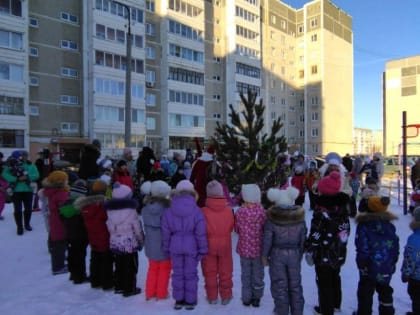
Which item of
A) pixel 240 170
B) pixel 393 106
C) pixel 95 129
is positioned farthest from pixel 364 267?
pixel 393 106

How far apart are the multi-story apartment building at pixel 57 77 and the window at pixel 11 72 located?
169 cm

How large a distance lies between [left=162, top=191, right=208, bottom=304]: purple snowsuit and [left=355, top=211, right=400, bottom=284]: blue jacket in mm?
1767

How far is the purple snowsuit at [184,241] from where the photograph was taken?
4320mm

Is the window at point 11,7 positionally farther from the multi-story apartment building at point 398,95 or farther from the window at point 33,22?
the multi-story apartment building at point 398,95

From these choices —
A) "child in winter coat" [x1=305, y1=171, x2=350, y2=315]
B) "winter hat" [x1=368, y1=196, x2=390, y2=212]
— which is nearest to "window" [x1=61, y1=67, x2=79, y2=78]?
"child in winter coat" [x1=305, y1=171, x2=350, y2=315]

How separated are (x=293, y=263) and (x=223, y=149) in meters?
4.05

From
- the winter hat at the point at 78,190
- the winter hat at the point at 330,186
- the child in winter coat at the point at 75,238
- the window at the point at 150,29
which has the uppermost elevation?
the window at the point at 150,29

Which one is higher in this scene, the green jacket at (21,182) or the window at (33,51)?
the window at (33,51)

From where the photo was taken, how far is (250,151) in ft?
24.9

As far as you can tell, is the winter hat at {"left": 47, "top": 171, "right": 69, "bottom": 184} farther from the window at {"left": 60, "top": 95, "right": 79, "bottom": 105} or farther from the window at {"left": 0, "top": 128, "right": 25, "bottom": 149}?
the window at {"left": 60, "top": 95, "right": 79, "bottom": 105}

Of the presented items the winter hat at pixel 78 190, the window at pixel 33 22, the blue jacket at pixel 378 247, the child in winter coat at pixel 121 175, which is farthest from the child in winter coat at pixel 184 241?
the window at pixel 33 22

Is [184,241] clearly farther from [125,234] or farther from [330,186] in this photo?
[330,186]

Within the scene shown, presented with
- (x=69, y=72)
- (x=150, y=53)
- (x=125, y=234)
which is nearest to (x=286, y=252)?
(x=125, y=234)

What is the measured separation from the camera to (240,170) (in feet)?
24.7
